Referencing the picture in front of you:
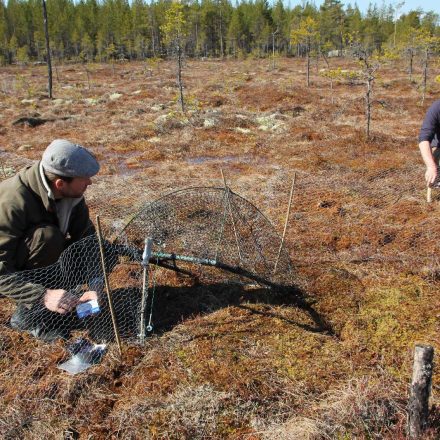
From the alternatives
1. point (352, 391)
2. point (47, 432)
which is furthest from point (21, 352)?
point (352, 391)

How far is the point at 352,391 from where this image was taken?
8.70 ft

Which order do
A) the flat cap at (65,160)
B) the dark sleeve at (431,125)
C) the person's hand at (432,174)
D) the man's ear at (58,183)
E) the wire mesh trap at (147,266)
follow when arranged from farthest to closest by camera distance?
the dark sleeve at (431,125), the person's hand at (432,174), the wire mesh trap at (147,266), the man's ear at (58,183), the flat cap at (65,160)

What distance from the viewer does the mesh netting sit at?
344 cm

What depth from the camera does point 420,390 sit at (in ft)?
6.77

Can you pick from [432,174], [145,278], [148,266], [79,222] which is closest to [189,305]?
[148,266]

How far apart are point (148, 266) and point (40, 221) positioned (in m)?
0.94

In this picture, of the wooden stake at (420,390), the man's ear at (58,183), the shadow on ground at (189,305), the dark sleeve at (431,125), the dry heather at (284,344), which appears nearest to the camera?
the wooden stake at (420,390)

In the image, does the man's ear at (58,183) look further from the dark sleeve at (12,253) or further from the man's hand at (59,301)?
the man's hand at (59,301)

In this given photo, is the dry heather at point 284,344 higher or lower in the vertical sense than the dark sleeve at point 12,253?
lower

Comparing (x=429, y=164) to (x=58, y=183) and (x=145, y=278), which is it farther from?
(x=58, y=183)

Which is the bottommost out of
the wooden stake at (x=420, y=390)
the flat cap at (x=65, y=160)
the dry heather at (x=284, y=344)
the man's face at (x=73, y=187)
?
the dry heather at (x=284, y=344)

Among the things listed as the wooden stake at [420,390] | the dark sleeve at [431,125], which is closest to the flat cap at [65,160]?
the wooden stake at [420,390]

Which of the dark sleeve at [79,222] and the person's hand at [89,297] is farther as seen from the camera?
the dark sleeve at [79,222]

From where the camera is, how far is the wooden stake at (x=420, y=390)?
195 centimetres
